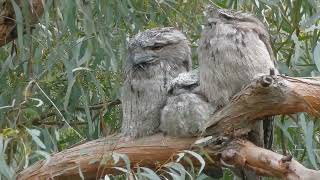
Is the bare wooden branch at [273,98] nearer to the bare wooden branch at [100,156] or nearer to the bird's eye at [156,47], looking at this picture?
the bare wooden branch at [100,156]

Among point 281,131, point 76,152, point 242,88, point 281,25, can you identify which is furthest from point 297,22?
point 76,152

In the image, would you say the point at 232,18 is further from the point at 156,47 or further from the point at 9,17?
the point at 9,17

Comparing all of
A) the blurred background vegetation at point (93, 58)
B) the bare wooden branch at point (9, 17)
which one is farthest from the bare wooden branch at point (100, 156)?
the bare wooden branch at point (9, 17)

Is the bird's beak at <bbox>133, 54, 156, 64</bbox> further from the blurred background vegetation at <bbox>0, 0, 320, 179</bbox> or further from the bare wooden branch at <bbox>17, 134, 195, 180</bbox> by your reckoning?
the bare wooden branch at <bbox>17, 134, 195, 180</bbox>

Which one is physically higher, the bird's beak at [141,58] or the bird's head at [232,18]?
the bird's head at [232,18]

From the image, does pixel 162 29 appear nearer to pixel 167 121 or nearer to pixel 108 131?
pixel 167 121

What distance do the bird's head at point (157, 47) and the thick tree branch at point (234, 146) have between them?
294 mm

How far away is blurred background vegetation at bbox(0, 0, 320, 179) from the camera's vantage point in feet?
10.6

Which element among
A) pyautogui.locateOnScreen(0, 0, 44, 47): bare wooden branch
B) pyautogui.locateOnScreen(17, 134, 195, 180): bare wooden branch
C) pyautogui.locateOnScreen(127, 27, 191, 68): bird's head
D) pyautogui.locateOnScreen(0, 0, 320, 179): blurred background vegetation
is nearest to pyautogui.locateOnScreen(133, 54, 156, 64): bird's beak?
pyautogui.locateOnScreen(127, 27, 191, 68): bird's head

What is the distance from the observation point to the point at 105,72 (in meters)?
3.47

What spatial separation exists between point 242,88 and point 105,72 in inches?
33.3

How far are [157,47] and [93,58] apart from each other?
0.47 metres

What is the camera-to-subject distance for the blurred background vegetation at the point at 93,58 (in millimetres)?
3229

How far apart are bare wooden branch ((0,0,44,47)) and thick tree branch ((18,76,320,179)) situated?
1.92ft
